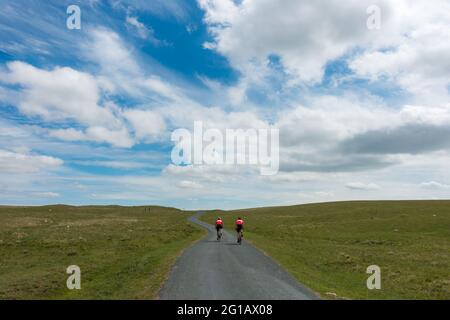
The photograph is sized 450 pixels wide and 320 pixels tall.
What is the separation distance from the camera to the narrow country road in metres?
15.6

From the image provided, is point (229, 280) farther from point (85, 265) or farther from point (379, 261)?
point (379, 261)

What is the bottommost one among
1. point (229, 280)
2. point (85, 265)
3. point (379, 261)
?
point (379, 261)

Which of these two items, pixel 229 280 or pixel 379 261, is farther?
pixel 379 261

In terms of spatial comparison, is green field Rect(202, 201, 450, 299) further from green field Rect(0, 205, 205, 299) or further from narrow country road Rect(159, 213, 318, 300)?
green field Rect(0, 205, 205, 299)

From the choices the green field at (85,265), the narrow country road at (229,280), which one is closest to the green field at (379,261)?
the narrow country road at (229,280)

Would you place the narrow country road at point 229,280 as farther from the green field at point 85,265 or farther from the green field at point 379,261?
the green field at point 379,261

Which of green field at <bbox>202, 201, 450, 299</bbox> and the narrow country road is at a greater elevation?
the narrow country road

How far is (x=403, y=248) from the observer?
3947cm

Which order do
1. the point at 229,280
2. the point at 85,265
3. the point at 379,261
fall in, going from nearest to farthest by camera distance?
the point at 229,280 < the point at 85,265 < the point at 379,261

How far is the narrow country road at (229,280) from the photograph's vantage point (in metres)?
15.6

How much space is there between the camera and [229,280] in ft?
60.5

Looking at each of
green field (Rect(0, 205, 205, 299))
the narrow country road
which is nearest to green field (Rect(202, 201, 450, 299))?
the narrow country road

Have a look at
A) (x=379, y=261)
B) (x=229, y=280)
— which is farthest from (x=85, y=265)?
(x=379, y=261)
